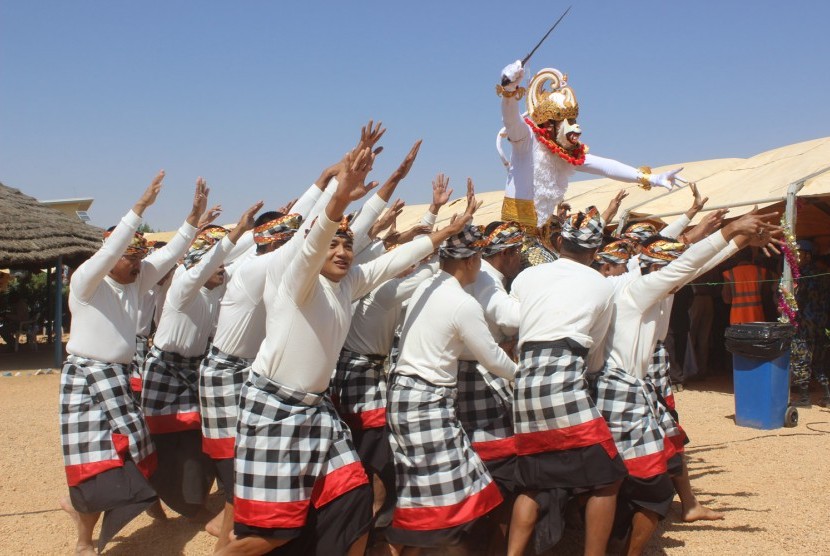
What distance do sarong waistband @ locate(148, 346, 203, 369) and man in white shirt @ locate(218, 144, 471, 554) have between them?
178 cm

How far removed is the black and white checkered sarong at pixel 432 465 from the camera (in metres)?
3.42

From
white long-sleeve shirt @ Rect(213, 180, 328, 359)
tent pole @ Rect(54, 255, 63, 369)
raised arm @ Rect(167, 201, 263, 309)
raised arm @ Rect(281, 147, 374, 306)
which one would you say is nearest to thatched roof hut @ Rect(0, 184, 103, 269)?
tent pole @ Rect(54, 255, 63, 369)

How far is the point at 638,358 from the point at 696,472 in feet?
7.73

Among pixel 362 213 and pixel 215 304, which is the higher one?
pixel 362 213

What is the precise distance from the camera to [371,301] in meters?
4.26

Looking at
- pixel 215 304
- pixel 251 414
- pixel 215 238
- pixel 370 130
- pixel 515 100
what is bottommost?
pixel 251 414

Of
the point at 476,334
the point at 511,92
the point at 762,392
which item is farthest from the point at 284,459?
the point at 762,392

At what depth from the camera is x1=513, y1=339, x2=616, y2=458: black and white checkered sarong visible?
3.50 m

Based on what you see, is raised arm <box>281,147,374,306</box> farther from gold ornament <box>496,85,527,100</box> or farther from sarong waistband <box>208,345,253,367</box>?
gold ornament <box>496,85,527,100</box>

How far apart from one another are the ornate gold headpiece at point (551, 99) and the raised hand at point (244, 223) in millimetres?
2271

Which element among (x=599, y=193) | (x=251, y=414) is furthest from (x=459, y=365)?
(x=599, y=193)

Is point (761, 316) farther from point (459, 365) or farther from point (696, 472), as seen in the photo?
point (459, 365)

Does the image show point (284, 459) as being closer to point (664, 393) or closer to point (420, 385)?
point (420, 385)

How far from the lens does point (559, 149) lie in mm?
5723
